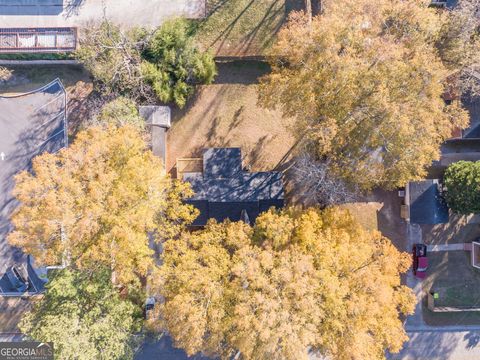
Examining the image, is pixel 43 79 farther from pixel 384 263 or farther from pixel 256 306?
pixel 384 263

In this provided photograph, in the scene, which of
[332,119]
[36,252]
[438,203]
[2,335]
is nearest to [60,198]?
[36,252]

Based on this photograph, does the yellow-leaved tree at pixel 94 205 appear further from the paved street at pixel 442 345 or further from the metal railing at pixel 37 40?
the paved street at pixel 442 345

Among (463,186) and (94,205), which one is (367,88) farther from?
(94,205)

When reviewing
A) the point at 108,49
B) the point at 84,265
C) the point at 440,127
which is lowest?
the point at 84,265

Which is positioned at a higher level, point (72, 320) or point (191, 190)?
point (191, 190)

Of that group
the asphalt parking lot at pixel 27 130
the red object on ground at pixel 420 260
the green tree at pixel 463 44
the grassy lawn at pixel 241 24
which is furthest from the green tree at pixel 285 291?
the grassy lawn at pixel 241 24
